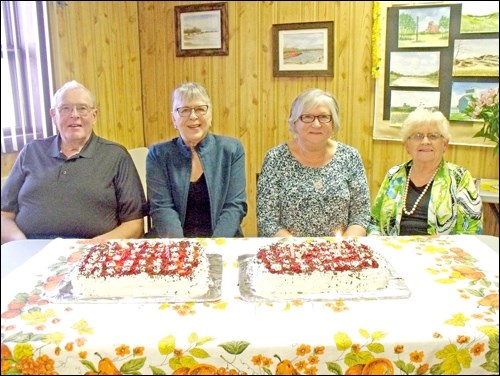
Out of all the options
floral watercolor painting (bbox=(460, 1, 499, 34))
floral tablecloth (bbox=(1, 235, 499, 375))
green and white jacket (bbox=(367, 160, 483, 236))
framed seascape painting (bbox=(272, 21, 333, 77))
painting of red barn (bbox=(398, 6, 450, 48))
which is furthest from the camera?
framed seascape painting (bbox=(272, 21, 333, 77))

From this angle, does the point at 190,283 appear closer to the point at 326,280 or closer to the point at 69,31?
the point at 326,280

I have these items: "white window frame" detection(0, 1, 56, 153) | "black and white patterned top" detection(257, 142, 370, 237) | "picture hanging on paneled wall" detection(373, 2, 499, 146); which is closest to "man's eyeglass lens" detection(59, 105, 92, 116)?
"white window frame" detection(0, 1, 56, 153)

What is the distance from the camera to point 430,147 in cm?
165

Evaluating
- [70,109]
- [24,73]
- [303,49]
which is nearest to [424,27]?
[303,49]

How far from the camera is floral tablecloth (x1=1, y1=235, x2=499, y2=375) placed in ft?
2.70

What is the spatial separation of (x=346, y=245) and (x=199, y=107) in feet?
2.76

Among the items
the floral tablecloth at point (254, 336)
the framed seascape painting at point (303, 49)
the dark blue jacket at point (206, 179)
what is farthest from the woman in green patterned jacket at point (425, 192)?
the framed seascape painting at point (303, 49)

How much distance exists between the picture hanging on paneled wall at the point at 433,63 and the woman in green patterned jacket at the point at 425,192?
101 cm

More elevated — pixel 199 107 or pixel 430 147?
pixel 199 107

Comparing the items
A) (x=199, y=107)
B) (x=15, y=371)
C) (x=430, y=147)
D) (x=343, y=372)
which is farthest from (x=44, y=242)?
(x=430, y=147)

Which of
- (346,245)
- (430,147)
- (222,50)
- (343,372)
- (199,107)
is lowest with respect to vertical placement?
(343,372)

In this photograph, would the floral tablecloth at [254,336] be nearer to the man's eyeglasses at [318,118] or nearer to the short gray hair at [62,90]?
the short gray hair at [62,90]

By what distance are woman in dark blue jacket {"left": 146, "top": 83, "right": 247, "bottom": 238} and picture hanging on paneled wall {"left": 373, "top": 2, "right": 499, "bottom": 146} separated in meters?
1.34

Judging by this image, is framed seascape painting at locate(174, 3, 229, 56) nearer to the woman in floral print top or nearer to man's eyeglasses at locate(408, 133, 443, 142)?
the woman in floral print top
